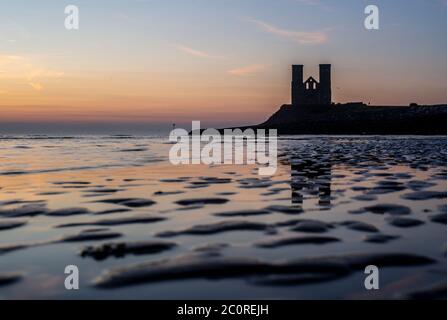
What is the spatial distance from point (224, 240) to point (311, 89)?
422 ft

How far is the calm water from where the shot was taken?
10.5 ft

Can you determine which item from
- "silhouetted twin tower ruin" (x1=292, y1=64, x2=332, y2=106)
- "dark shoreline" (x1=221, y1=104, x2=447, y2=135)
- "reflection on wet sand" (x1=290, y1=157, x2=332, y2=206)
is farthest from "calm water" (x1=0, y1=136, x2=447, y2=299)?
"silhouetted twin tower ruin" (x1=292, y1=64, x2=332, y2=106)

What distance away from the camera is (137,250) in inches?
161

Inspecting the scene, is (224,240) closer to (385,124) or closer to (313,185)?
(313,185)

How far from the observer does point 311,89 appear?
129 metres

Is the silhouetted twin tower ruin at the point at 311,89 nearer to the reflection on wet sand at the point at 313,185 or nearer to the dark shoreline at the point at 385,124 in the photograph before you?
the dark shoreline at the point at 385,124

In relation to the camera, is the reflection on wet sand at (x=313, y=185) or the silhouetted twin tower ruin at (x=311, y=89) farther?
the silhouetted twin tower ruin at (x=311, y=89)

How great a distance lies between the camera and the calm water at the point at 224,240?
320 cm

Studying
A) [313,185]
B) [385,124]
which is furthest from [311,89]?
[313,185]

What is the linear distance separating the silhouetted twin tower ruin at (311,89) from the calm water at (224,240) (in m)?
123

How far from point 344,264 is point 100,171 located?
9764mm

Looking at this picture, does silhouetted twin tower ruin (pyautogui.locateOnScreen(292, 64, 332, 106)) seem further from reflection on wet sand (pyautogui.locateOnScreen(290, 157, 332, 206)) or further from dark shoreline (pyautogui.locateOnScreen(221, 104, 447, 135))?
reflection on wet sand (pyautogui.locateOnScreen(290, 157, 332, 206))

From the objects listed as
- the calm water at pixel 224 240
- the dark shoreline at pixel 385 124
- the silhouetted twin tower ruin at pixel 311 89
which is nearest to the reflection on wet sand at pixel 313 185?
the calm water at pixel 224 240
